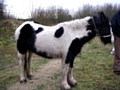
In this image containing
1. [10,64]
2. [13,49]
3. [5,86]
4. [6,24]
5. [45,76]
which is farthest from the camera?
[6,24]

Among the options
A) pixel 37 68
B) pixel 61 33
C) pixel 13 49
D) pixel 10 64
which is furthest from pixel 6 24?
pixel 61 33

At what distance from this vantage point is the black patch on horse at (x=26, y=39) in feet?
13.6

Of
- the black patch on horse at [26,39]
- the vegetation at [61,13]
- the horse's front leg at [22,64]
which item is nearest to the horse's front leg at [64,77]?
the black patch on horse at [26,39]

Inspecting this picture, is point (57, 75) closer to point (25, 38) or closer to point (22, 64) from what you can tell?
point (22, 64)

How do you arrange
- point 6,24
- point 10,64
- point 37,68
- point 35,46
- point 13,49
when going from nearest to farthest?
point 35,46 → point 37,68 → point 10,64 → point 13,49 → point 6,24

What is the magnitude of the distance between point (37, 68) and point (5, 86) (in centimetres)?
164

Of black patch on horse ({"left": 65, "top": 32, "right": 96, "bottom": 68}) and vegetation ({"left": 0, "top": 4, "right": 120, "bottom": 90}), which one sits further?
vegetation ({"left": 0, "top": 4, "right": 120, "bottom": 90})

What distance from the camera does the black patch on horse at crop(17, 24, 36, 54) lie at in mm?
4137

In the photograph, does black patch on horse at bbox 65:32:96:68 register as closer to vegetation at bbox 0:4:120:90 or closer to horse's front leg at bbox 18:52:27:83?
vegetation at bbox 0:4:120:90

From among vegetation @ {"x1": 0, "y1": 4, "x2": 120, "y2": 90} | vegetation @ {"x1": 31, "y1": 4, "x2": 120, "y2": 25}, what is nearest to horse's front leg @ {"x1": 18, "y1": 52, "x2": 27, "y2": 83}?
vegetation @ {"x1": 0, "y1": 4, "x2": 120, "y2": 90}

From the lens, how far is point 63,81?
12.9 feet

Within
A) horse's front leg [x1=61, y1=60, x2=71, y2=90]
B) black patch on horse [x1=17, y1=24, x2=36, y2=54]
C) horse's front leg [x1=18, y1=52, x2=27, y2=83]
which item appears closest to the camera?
horse's front leg [x1=61, y1=60, x2=71, y2=90]

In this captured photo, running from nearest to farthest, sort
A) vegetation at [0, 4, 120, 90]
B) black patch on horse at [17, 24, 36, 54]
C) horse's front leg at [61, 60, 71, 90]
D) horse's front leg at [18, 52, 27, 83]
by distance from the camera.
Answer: horse's front leg at [61, 60, 71, 90] → black patch on horse at [17, 24, 36, 54] → vegetation at [0, 4, 120, 90] → horse's front leg at [18, 52, 27, 83]

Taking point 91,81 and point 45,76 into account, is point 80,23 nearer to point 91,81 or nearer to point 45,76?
point 91,81
